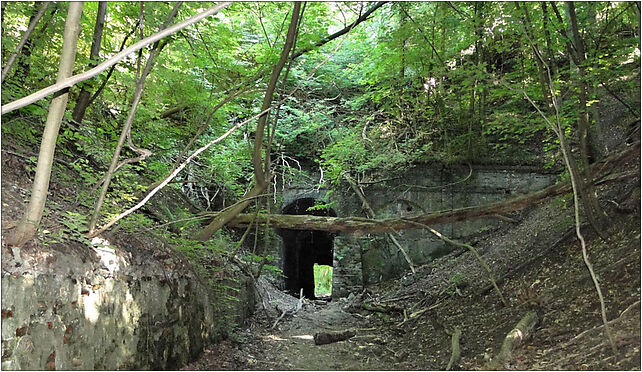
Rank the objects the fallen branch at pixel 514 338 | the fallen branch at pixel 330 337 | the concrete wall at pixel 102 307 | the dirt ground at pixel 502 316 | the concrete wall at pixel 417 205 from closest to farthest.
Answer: the concrete wall at pixel 102 307
the dirt ground at pixel 502 316
the fallen branch at pixel 514 338
the fallen branch at pixel 330 337
the concrete wall at pixel 417 205

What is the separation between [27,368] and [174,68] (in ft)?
14.8

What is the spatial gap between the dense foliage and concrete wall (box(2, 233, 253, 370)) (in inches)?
23.4

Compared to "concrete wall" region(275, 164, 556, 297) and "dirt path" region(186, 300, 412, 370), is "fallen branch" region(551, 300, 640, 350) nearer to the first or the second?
"dirt path" region(186, 300, 412, 370)

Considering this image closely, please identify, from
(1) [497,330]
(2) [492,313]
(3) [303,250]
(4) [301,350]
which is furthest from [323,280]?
(1) [497,330]

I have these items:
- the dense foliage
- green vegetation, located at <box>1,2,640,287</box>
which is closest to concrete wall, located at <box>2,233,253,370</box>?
green vegetation, located at <box>1,2,640,287</box>

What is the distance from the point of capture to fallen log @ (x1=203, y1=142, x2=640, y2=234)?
597cm

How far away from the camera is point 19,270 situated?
2836mm

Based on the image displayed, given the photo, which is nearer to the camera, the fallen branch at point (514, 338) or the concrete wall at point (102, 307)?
the concrete wall at point (102, 307)

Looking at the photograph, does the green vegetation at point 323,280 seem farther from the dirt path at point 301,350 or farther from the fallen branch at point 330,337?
the fallen branch at point 330,337

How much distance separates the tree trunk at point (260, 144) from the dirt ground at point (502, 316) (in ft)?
6.10

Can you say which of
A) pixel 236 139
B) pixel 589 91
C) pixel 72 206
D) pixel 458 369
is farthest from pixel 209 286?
pixel 589 91

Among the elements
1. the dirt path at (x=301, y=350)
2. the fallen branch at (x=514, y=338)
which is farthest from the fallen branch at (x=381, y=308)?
the fallen branch at (x=514, y=338)

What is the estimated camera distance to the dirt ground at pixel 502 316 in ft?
13.1

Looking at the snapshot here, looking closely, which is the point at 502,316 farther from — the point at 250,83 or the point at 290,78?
the point at 290,78
